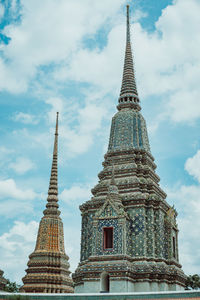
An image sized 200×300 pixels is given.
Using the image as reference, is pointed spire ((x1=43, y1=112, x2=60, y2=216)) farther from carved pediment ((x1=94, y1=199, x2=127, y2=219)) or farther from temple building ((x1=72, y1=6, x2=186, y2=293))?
carved pediment ((x1=94, y1=199, x2=127, y2=219))

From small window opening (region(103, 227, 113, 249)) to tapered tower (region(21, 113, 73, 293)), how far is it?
23.5 ft

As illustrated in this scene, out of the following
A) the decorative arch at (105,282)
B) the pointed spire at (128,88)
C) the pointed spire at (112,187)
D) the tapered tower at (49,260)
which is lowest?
the decorative arch at (105,282)

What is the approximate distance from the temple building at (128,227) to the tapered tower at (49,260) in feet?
12.6

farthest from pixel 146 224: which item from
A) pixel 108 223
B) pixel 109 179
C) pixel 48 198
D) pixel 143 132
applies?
pixel 48 198

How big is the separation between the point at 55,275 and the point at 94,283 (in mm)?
7564

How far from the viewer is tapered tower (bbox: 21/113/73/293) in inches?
1385

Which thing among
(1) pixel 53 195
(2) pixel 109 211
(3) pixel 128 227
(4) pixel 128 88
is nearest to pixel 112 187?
(2) pixel 109 211

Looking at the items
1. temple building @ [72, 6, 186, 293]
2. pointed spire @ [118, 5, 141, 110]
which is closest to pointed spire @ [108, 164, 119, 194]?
temple building @ [72, 6, 186, 293]

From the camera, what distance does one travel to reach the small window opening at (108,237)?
30.5m

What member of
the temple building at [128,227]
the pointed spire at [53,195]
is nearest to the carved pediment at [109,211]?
the temple building at [128,227]

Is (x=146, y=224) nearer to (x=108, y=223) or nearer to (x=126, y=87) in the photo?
(x=108, y=223)

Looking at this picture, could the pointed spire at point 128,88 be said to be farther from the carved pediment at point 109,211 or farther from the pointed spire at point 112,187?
the carved pediment at point 109,211

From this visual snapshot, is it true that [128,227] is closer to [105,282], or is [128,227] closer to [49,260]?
[105,282]

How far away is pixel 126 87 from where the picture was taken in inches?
1559
